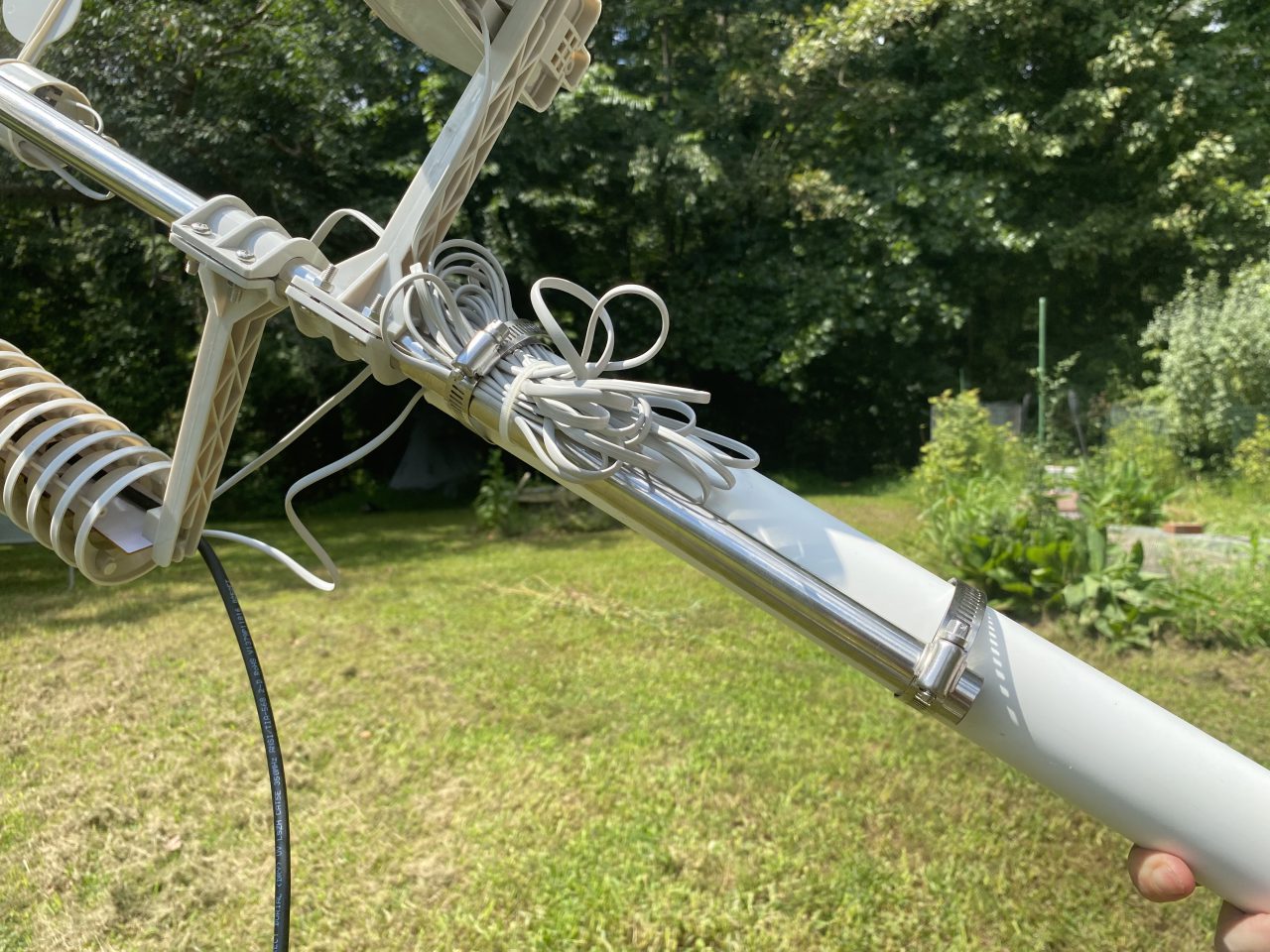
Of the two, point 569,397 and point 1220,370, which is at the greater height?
point 1220,370

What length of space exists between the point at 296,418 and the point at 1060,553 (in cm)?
932

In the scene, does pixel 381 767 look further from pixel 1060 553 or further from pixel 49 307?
pixel 49 307

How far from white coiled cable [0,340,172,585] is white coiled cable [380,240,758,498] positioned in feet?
1.01

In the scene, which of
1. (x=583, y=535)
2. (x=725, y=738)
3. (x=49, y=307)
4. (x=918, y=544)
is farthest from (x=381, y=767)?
(x=49, y=307)

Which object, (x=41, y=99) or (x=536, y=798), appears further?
(x=536, y=798)

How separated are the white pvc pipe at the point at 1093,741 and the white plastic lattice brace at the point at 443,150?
1.23ft

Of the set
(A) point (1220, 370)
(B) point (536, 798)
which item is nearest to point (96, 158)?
(B) point (536, 798)

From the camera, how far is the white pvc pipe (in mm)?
712

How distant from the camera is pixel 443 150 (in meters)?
0.84

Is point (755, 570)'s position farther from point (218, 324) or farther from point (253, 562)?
point (253, 562)

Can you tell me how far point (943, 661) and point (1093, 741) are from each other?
15 centimetres

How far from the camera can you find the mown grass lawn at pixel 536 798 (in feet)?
6.65

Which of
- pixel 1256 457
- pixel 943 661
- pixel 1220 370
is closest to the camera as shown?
pixel 943 661

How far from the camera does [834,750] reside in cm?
286
